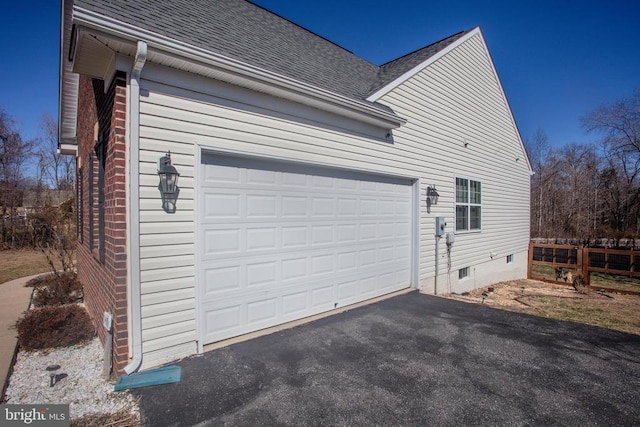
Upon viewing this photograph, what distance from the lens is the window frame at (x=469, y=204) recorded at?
8.45 m

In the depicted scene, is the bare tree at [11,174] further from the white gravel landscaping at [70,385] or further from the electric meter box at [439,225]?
the electric meter box at [439,225]

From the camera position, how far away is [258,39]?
18.0 ft

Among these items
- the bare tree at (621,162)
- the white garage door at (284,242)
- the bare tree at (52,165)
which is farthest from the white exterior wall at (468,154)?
the bare tree at (52,165)

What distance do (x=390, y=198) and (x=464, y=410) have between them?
4281 mm

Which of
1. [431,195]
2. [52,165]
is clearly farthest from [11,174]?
[431,195]

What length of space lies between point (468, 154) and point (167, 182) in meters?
8.20

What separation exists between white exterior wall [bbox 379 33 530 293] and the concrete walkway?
691cm

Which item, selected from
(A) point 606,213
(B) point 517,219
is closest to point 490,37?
(B) point 517,219

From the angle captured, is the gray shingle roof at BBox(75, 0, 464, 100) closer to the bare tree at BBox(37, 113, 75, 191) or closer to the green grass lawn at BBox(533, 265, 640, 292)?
the green grass lawn at BBox(533, 265, 640, 292)

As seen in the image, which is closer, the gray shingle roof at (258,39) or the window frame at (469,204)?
the gray shingle roof at (258,39)

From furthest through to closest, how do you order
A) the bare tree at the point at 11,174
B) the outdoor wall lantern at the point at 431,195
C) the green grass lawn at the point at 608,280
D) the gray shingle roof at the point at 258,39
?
the bare tree at the point at 11,174 → the green grass lawn at the point at 608,280 → the outdoor wall lantern at the point at 431,195 → the gray shingle roof at the point at 258,39

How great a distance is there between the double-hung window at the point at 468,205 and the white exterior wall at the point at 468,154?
0.23 metres

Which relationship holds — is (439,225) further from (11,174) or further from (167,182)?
(11,174)

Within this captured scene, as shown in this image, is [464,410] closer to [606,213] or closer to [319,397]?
[319,397]
